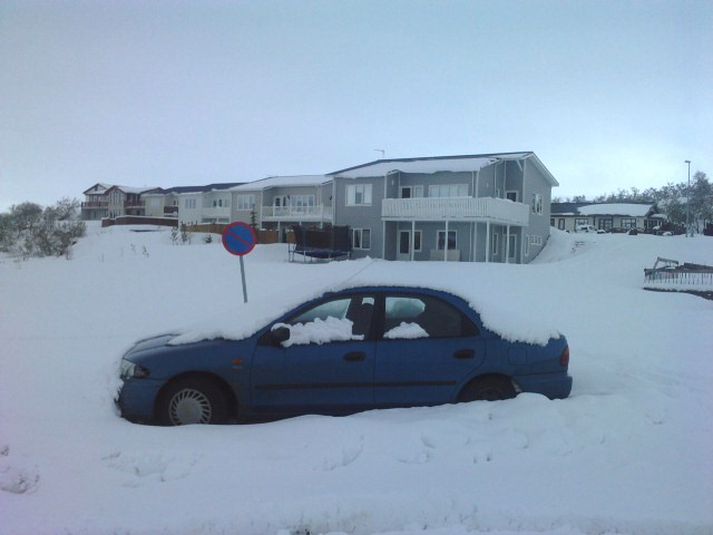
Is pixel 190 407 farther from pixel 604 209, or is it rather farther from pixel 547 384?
pixel 604 209

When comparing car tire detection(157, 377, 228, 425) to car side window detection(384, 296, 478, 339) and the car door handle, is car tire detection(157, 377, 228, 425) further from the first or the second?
car side window detection(384, 296, 478, 339)

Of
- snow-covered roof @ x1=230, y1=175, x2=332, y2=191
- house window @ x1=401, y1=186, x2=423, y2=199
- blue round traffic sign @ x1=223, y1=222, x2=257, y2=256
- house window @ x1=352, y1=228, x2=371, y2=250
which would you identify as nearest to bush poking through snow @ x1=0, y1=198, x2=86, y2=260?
snow-covered roof @ x1=230, y1=175, x2=332, y2=191

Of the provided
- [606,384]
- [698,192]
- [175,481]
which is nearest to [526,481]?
[175,481]

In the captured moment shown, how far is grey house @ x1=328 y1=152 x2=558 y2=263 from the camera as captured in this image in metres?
33.1

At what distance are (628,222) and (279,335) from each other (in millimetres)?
74670

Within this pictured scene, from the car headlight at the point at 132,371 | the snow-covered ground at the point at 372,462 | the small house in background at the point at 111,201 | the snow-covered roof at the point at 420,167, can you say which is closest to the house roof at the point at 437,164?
the snow-covered roof at the point at 420,167

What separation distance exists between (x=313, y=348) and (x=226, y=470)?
1593 millimetres

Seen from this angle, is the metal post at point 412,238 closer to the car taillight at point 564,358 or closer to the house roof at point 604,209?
the car taillight at point 564,358

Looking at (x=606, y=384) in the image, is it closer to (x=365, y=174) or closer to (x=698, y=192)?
(x=365, y=174)

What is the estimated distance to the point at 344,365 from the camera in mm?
5730

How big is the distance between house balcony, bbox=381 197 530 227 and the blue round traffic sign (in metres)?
23.3

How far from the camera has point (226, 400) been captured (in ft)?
18.6

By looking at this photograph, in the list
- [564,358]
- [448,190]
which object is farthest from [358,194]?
[564,358]

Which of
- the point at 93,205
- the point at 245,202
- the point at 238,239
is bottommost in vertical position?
the point at 238,239
